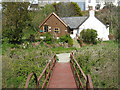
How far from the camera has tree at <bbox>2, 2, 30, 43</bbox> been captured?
77.6 ft

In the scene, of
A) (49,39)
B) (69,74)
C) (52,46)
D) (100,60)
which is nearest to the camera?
(69,74)

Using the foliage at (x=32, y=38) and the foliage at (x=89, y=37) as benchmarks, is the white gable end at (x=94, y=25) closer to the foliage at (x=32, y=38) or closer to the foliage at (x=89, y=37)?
the foliage at (x=89, y=37)

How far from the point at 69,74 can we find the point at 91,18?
64.4 ft

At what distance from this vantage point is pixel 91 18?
28.8 m

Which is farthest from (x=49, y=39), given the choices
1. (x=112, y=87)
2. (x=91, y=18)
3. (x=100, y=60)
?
(x=112, y=87)

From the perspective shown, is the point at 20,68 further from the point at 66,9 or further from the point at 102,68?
the point at 66,9

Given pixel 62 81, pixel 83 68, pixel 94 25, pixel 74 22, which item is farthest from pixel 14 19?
pixel 62 81

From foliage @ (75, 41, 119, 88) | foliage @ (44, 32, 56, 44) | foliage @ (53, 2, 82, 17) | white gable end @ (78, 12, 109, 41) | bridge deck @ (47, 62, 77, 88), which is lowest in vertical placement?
bridge deck @ (47, 62, 77, 88)

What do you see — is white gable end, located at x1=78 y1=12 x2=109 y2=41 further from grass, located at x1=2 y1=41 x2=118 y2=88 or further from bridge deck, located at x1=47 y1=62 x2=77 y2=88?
bridge deck, located at x1=47 y1=62 x2=77 y2=88

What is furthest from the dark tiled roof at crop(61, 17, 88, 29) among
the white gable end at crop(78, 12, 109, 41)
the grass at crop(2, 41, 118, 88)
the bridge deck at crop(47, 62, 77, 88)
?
the bridge deck at crop(47, 62, 77, 88)

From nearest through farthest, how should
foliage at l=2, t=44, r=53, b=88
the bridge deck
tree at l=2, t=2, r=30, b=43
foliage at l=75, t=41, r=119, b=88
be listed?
the bridge deck
foliage at l=75, t=41, r=119, b=88
foliage at l=2, t=44, r=53, b=88
tree at l=2, t=2, r=30, b=43

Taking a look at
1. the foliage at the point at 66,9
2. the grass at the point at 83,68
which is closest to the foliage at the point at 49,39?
the grass at the point at 83,68

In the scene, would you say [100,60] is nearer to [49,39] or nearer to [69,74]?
[69,74]

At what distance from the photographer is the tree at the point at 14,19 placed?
2364cm
